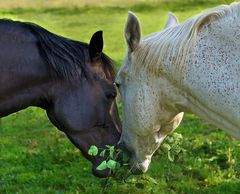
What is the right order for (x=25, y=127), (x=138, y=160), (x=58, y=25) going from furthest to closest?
(x=58, y=25)
(x=25, y=127)
(x=138, y=160)

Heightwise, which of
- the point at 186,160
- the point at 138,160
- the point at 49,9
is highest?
the point at 138,160

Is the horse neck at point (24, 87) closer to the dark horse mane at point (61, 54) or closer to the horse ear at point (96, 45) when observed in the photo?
the dark horse mane at point (61, 54)

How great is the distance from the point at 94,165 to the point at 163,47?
1527mm

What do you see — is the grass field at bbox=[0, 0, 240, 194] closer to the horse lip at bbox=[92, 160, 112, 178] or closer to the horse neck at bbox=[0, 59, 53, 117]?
the horse lip at bbox=[92, 160, 112, 178]

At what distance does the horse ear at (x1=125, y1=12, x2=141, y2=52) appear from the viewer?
2.77m

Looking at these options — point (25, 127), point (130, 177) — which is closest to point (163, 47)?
point (130, 177)

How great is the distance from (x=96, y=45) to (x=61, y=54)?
243mm

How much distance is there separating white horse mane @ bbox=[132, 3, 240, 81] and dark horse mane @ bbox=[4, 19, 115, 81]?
0.80 meters

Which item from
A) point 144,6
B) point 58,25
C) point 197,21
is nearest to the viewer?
point 197,21

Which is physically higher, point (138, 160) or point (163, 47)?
point (163, 47)

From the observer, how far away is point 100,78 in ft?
12.1

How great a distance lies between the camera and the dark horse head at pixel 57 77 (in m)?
3.60

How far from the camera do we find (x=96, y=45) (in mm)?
3654

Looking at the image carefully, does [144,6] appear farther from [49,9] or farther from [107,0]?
[49,9]
